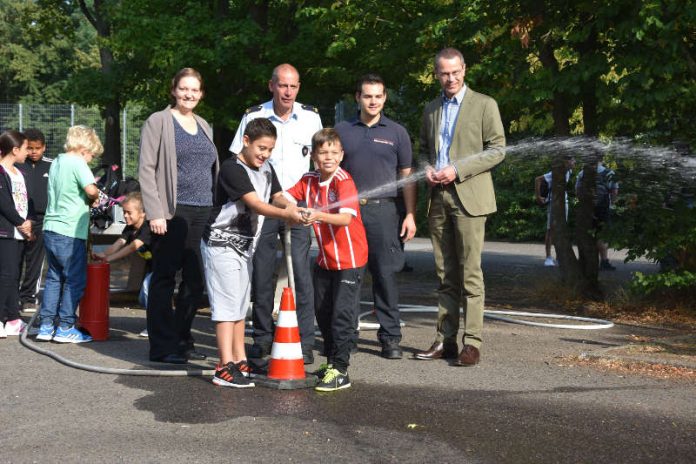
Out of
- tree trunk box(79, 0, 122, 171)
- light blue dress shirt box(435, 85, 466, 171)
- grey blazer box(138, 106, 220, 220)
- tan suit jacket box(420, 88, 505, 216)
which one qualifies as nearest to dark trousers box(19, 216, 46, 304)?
grey blazer box(138, 106, 220, 220)

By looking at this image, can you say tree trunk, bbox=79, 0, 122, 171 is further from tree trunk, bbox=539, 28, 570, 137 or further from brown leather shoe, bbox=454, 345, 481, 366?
brown leather shoe, bbox=454, 345, 481, 366

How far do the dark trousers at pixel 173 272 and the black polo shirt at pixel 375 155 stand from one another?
47.5 inches

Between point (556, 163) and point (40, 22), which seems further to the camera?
point (40, 22)

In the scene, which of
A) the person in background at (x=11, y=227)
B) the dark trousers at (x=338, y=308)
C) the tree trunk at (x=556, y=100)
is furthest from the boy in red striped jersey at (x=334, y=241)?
the tree trunk at (x=556, y=100)

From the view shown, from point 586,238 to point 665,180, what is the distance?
147 cm

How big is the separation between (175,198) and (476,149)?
223 centimetres

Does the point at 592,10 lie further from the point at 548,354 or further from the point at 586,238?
the point at 548,354

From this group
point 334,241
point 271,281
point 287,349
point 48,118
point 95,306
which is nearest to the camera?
point 287,349

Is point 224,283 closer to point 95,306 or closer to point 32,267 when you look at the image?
point 95,306

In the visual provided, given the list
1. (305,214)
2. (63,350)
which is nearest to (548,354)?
(305,214)

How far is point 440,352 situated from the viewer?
8180 millimetres

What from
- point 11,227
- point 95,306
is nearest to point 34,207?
point 11,227

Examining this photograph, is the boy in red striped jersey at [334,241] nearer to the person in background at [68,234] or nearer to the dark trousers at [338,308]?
the dark trousers at [338,308]

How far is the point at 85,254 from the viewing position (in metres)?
9.17
